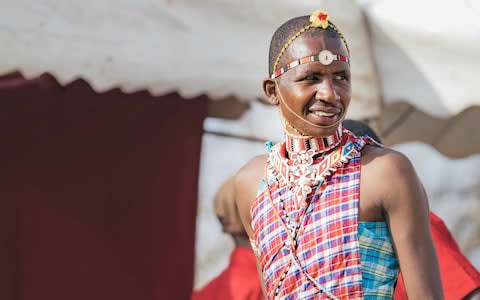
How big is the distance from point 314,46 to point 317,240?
1.35 ft

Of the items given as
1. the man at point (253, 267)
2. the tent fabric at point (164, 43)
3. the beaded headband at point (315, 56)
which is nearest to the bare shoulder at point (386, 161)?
the beaded headband at point (315, 56)

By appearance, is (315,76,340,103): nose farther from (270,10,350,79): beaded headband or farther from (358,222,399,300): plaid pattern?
(358,222,399,300): plaid pattern

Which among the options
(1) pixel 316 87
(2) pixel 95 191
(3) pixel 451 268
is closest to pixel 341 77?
(1) pixel 316 87

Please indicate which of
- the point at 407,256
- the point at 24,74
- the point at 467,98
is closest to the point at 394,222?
the point at 407,256

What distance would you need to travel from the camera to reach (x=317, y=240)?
181 centimetres

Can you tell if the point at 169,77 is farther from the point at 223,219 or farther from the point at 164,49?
the point at 223,219

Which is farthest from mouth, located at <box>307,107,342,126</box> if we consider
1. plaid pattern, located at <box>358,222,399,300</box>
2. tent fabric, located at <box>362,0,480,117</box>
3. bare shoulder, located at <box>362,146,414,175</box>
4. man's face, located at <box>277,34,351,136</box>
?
tent fabric, located at <box>362,0,480,117</box>

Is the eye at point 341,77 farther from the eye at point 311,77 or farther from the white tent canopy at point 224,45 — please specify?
the white tent canopy at point 224,45

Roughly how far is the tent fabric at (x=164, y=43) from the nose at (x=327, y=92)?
4.21ft

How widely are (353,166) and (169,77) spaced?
137cm

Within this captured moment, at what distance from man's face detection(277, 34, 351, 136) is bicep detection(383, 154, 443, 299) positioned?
0.57 ft

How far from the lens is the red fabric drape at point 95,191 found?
3107 millimetres

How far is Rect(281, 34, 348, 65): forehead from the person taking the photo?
1.85m

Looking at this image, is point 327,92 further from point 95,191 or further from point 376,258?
point 95,191
